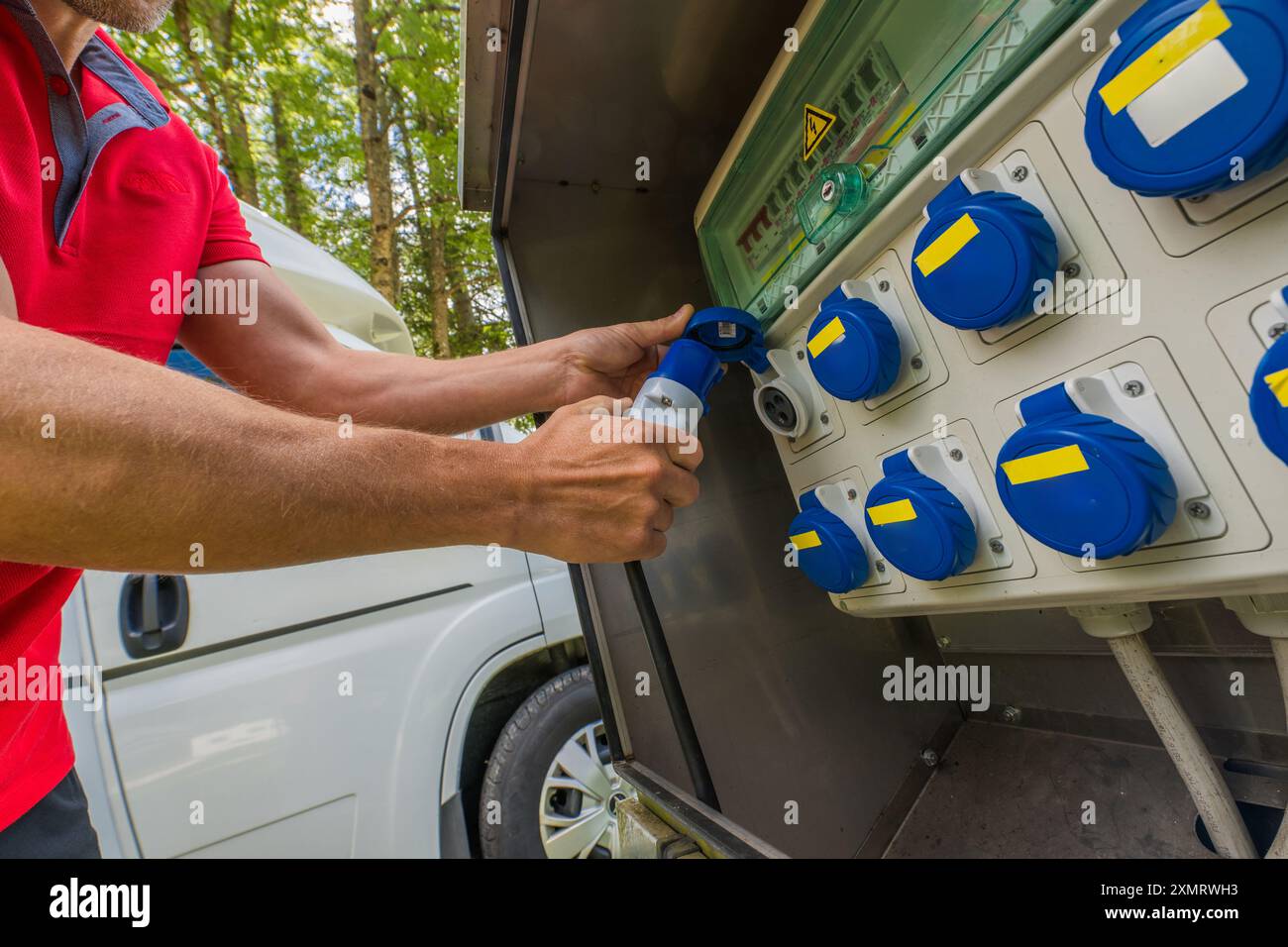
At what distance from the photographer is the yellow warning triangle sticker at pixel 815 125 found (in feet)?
2.48

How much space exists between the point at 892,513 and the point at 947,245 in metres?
0.27

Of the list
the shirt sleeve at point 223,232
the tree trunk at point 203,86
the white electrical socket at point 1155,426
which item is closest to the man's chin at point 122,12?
the shirt sleeve at point 223,232

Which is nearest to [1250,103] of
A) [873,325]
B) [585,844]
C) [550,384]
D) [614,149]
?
[873,325]

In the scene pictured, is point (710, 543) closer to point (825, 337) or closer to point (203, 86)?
point (825, 337)

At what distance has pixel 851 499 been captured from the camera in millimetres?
771

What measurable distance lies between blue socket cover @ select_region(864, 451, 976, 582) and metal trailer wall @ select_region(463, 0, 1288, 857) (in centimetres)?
45

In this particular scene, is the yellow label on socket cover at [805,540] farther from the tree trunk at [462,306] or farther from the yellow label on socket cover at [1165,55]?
the tree trunk at [462,306]

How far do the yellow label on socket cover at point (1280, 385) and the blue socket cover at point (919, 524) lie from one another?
0.86ft

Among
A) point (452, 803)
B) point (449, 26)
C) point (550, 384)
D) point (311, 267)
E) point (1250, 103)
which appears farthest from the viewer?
point (449, 26)

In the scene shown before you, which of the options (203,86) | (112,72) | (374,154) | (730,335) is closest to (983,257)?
(730,335)

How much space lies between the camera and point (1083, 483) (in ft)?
1.51

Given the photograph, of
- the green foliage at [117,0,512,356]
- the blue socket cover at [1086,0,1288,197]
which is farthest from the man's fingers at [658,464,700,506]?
the green foliage at [117,0,512,356]
